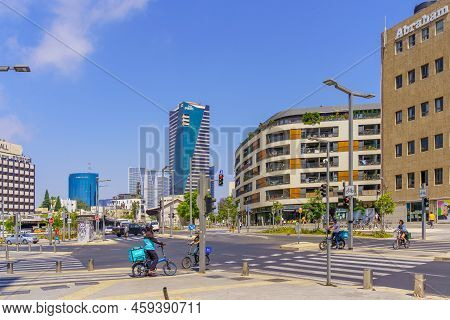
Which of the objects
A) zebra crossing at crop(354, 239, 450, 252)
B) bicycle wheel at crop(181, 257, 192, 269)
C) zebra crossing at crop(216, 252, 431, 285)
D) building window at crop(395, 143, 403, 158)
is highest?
building window at crop(395, 143, 403, 158)

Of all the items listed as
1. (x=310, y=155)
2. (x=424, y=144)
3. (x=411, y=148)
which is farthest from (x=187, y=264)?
(x=310, y=155)

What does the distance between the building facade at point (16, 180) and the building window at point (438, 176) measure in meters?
146

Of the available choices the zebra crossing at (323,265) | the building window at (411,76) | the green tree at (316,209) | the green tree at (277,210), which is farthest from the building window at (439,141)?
the zebra crossing at (323,265)

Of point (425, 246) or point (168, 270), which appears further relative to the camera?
point (425, 246)

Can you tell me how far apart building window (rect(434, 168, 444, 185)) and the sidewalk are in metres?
42.3

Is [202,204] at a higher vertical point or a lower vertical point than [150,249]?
higher

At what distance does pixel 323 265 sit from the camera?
21609 millimetres

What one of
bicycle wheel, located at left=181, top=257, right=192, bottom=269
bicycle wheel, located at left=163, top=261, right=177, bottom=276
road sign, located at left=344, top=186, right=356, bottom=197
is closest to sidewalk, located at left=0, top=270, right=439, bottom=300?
bicycle wheel, located at left=163, top=261, right=177, bottom=276

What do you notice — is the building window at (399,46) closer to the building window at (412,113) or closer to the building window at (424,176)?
the building window at (412,113)

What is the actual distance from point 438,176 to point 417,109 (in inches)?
312

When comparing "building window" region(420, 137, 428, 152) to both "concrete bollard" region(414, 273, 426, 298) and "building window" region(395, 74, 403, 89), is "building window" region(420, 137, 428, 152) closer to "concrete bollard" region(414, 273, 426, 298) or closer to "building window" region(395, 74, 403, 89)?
"building window" region(395, 74, 403, 89)

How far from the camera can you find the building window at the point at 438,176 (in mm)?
54338

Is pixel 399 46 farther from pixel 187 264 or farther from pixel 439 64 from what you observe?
pixel 187 264

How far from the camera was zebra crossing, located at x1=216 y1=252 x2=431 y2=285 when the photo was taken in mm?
18316
